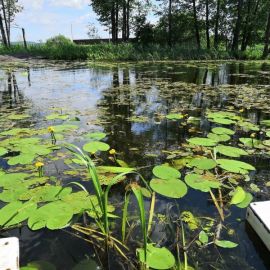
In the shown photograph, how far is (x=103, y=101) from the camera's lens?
17.3 ft

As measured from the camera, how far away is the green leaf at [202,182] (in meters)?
2.02

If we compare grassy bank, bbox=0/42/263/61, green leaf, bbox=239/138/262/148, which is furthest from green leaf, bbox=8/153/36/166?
grassy bank, bbox=0/42/263/61

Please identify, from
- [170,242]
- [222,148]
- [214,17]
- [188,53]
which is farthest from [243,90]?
[214,17]

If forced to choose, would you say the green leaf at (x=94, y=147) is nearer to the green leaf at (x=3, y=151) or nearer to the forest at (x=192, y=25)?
the green leaf at (x=3, y=151)

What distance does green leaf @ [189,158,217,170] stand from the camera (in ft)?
7.56

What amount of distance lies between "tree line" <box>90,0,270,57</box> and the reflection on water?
1344 centimetres

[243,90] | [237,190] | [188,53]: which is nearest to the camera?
[237,190]

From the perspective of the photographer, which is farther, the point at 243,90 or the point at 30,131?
the point at 243,90

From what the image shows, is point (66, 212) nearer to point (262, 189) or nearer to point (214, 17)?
point (262, 189)

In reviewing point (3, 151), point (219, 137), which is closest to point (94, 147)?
point (3, 151)

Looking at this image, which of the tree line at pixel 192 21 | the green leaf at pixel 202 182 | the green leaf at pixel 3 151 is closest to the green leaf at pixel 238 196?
the green leaf at pixel 202 182

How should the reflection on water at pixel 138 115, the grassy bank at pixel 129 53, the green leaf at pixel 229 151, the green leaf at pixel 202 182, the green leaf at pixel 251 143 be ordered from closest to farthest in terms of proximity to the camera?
the reflection on water at pixel 138 115, the green leaf at pixel 202 182, the green leaf at pixel 229 151, the green leaf at pixel 251 143, the grassy bank at pixel 129 53

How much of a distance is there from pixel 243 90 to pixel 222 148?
4.00 metres

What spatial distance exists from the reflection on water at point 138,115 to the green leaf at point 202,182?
0.34 ft
